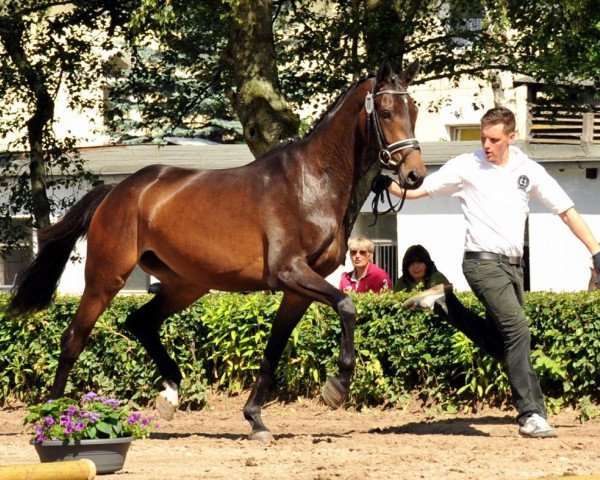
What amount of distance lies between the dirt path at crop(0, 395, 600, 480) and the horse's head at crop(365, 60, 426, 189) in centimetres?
176

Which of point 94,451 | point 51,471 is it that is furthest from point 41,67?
point 51,471

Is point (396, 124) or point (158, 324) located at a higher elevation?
point (396, 124)

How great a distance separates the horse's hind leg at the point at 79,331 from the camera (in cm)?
946

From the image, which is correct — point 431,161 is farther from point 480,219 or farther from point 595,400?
point 480,219

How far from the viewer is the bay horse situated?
8492 mm

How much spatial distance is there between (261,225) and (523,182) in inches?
70.6

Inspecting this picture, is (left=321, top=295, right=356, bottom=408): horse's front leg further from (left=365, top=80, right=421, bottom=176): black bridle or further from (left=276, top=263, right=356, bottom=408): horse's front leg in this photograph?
(left=365, top=80, right=421, bottom=176): black bridle

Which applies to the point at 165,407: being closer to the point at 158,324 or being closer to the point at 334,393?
the point at 158,324

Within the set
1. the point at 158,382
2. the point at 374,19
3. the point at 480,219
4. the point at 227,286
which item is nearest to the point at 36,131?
the point at 374,19

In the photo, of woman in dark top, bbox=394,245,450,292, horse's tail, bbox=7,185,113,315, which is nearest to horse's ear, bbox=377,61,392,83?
horse's tail, bbox=7,185,113,315

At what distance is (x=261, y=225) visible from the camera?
347 inches

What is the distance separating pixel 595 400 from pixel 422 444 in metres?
2.49

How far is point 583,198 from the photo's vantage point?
947 inches

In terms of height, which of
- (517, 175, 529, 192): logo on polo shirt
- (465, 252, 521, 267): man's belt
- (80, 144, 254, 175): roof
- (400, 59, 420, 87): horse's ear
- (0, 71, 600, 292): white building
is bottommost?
(0, 71, 600, 292): white building
